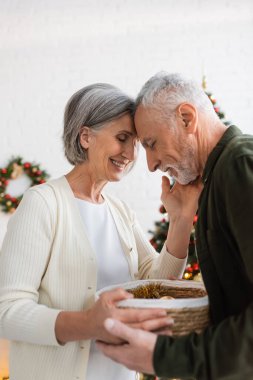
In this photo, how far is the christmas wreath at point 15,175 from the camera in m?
4.27

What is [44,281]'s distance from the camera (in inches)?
57.2

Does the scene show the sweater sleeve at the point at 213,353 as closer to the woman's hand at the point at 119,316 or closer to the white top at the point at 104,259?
the woman's hand at the point at 119,316

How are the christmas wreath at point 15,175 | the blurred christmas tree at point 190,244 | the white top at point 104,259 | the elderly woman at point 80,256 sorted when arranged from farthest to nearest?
the christmas wreath at point 15,175 < the blurred christmas tree at point 190,244 < the white top at point 104,259 < the elderly woman at point 80,256

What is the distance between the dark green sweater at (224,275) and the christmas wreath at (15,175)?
10.7 ft

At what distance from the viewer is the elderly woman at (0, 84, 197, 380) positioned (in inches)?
51.9

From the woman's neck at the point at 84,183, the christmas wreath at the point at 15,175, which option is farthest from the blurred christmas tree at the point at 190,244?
the woman's neck at the point at 84,183

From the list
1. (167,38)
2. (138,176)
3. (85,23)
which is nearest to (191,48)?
(167,38)

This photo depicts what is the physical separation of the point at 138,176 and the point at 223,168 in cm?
341

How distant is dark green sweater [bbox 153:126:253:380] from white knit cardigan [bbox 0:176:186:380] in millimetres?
408

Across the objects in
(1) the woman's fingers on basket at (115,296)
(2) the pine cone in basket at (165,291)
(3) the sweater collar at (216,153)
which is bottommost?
(2) the pine cone in basket at (165,291)

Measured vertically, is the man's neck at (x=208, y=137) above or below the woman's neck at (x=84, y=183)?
above

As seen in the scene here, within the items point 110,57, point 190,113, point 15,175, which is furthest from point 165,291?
point 110,57

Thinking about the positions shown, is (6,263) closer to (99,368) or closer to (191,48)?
(99,368)

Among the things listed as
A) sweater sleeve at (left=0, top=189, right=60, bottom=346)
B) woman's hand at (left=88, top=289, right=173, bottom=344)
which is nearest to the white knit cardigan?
sweater sleeve at (left=0, top=189, right=60, bottom=346)
